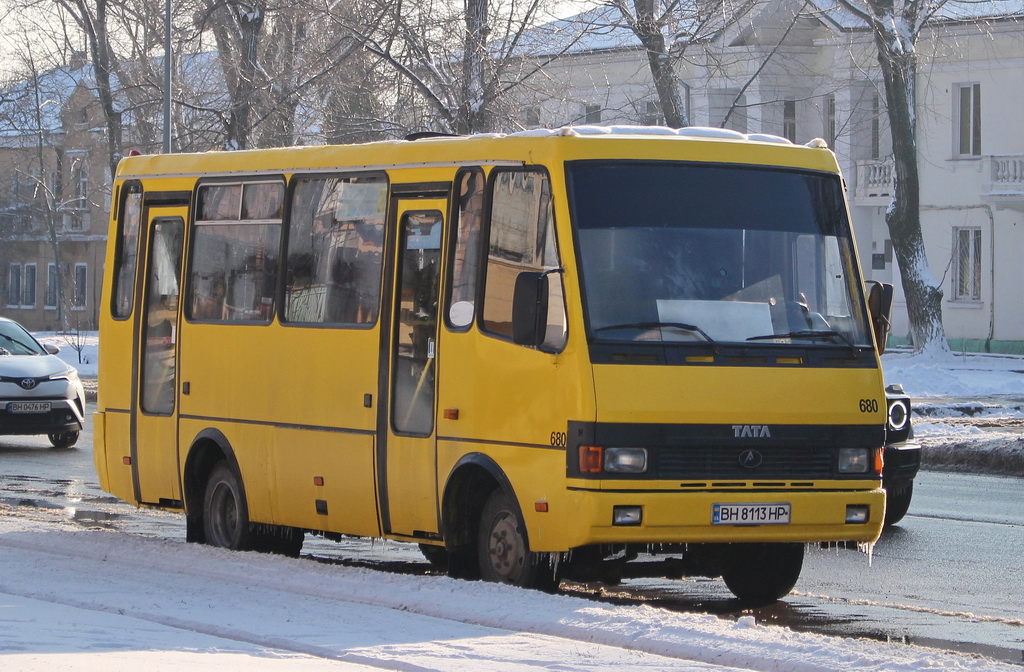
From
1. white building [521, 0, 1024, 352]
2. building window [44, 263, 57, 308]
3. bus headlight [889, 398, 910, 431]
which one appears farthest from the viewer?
building window [44, 263, 57, 308]

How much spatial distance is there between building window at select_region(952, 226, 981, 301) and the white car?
2907 centimetres

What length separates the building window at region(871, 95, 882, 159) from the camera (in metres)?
47.9

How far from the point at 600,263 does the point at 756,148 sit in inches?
51.9

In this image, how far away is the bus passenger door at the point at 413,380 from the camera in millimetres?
10188

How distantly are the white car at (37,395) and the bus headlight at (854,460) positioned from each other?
1424 centimetres

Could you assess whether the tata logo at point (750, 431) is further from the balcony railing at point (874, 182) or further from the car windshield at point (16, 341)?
the balcony railing at point (874, 182)

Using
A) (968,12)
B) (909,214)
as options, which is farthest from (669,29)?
(968,12)

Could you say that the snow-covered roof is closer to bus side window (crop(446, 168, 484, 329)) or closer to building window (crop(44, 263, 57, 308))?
bus side window (crop(446, 168, 484, 329))

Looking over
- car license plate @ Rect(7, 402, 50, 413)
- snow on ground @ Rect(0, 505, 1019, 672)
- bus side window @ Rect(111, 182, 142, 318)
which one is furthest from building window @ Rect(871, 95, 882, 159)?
snow on ground @ Rect(0, 505, 1019, 672)

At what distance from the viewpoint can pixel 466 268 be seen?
33.0ft

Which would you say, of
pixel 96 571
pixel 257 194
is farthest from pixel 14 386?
pixel 96 571

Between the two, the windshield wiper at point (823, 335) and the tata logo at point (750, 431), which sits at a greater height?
the windshield wiper at point (823, 335)

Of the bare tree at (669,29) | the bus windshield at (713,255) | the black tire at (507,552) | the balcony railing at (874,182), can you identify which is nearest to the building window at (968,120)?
the balcony railing at (874,182)

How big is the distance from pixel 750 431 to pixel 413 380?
2.24m
